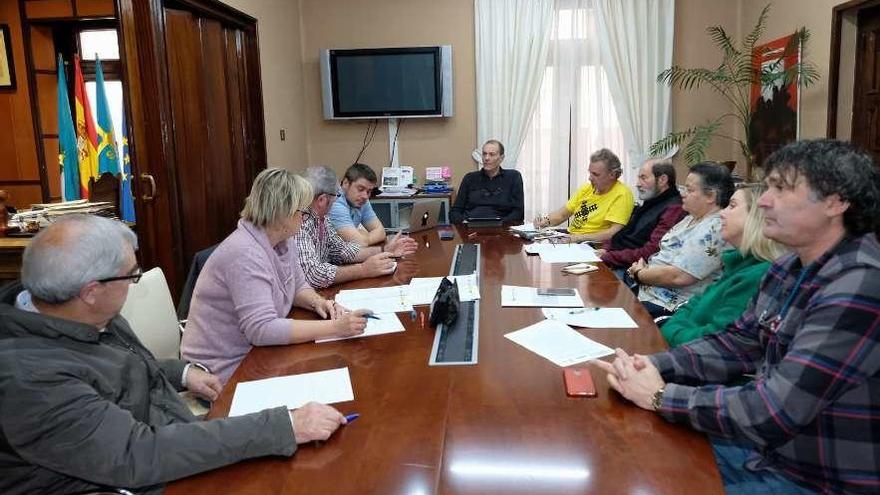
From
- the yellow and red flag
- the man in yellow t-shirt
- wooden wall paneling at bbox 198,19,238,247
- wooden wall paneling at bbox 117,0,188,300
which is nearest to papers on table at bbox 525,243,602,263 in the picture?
the man in yellow t-shirt

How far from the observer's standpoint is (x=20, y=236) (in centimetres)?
312

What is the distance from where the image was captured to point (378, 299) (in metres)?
2.36

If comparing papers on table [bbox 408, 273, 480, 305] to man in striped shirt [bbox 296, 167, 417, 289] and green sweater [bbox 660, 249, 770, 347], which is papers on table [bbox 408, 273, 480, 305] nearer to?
man in striped shirt [bbox 296, 167, 417, 289]

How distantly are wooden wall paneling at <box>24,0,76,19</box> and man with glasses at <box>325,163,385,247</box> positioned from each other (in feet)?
9.95

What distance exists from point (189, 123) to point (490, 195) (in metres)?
2.32

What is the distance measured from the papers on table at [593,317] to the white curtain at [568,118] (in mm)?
4012

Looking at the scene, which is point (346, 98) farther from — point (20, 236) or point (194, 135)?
point (20, 236)

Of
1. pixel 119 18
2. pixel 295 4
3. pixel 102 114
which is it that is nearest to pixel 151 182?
pixel 102 114

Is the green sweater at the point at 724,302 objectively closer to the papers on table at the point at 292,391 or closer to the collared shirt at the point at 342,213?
the papers on table at the point at 292,391

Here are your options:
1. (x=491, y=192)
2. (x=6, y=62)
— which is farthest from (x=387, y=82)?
(x=6, y=62)

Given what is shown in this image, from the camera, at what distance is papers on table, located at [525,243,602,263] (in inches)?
120

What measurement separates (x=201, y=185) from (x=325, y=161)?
215 cm

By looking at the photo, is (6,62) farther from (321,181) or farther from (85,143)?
(321,181)

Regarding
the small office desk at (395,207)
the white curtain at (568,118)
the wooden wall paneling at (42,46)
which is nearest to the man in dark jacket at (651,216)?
the small office desk at (395,207)
